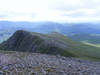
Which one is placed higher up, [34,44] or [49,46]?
[49,46]

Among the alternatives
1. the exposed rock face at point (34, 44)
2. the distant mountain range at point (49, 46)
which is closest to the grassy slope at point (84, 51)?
the distant mountain range at point (49, 46)

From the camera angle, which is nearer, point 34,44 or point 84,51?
point 84,51

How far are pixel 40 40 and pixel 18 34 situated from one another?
26.8 metres

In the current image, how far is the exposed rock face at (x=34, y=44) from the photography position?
7448cm

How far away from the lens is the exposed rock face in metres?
74.5

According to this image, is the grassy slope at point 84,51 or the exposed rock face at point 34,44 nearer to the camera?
the grassy slope at point 84,51

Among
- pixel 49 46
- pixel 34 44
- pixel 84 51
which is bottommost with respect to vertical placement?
pixel 84 51

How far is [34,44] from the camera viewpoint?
285 feet

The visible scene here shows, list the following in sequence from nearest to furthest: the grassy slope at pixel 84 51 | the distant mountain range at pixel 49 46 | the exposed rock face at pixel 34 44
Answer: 1. the grassy slope at pixel 84 51
2. the distant mountain range at pixel 49 46
3. the exposed rock face at pixel 34 44

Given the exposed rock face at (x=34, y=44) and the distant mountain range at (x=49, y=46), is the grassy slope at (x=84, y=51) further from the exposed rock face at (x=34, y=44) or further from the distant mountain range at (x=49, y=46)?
the exposed rock face at (x=34, y=44)

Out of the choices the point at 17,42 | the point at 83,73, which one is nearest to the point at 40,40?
the point at 17,42

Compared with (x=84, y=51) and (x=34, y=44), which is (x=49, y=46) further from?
(x=84, y=51)

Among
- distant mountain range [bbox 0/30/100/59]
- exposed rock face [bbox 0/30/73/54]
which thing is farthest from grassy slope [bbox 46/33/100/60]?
exposed rock face [bbox 0/30/73/54]

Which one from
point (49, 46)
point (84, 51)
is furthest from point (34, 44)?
point (84, 51)
